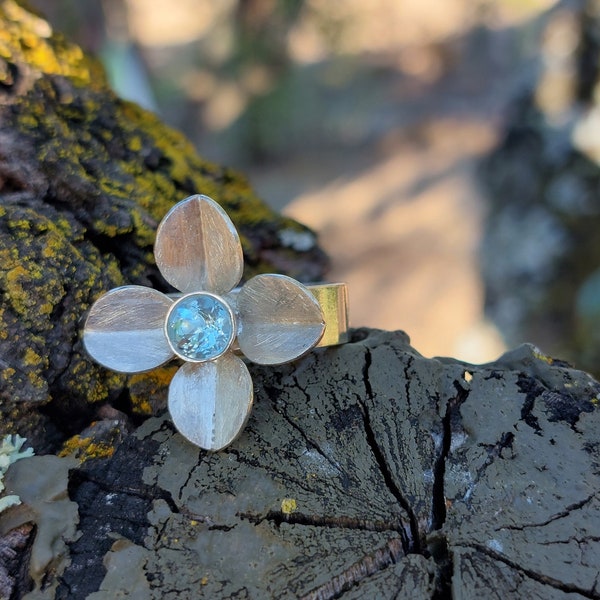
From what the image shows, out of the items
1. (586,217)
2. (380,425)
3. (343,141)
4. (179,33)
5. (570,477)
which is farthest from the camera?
(179,33)

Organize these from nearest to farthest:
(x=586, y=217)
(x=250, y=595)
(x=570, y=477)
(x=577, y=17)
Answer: (x=250, y=595) < (x=570, y=477) < (x=586, y=217) < (x=577, y=17)

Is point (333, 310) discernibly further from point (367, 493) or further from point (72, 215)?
point (72, 215)

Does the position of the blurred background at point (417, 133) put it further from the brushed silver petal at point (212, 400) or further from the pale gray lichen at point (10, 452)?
the pale gray lichen at point (10, 452)

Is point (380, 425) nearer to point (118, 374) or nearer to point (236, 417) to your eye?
point (236, 417)

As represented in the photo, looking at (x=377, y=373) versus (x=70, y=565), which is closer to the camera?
(x=70, y=565)

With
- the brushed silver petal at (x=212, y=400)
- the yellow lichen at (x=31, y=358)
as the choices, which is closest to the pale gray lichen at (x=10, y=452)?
the yellow lichen at (x=31, y=358)

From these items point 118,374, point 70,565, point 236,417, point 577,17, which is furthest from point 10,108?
point 577,17

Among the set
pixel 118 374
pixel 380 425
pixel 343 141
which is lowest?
pixel 380 425
